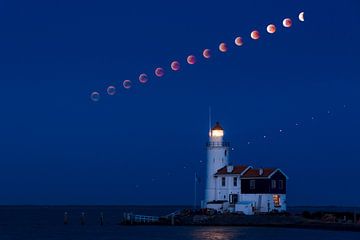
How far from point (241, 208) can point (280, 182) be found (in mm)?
5447

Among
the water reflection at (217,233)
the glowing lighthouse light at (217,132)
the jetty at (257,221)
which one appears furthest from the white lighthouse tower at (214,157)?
the water reflection at (217,233)

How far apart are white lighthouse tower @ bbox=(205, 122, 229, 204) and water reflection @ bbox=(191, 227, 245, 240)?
5.21m

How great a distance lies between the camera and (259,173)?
89.2 metres

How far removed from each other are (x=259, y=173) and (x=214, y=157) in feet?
18.5

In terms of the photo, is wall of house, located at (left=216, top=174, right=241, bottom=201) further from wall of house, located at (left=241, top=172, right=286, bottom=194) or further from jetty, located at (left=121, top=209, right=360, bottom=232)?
jetty, located at (left=121, top=209, right=360, bottom=232)

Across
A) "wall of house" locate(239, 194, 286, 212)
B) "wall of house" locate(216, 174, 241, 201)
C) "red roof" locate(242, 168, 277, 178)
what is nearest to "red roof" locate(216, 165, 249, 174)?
"wall of house" locate(216, 174, 241, 201)

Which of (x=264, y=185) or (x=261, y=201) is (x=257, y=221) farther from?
(x=264, y=185)

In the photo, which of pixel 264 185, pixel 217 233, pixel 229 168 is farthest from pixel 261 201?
pixel 217 233

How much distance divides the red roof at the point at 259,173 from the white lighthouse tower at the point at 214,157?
3.10 meters

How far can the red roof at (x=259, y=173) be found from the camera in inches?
3501

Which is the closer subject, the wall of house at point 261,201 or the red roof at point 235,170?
the wall of house at point 261,201

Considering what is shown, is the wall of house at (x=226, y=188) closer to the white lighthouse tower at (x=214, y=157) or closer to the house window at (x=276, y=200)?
the white lighthouse tower at (x=214, y=157)

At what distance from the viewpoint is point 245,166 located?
300 feet

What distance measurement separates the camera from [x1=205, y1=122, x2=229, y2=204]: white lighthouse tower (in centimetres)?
9125
